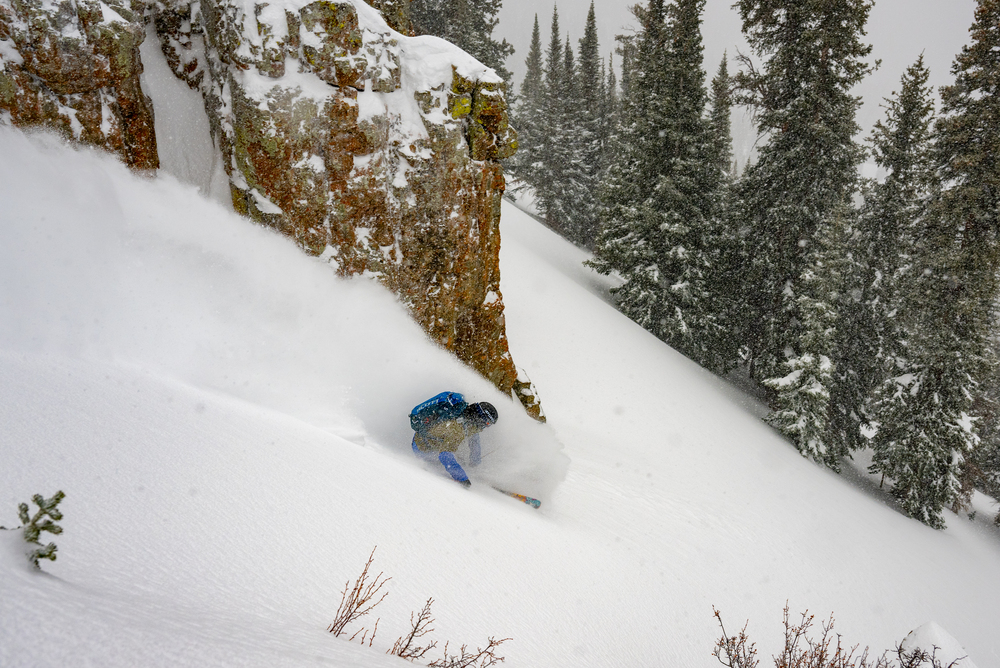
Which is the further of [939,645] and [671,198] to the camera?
[671,198]

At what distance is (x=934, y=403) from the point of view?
14555mm

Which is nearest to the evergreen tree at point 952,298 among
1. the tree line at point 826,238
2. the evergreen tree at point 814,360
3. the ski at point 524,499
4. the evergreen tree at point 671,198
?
Result: the tree line at point 826,238

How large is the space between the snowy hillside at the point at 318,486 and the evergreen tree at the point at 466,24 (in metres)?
17.6

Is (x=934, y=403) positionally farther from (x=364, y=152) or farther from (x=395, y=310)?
(x=364, y=152)

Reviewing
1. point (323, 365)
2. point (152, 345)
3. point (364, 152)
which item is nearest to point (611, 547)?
point (323, 365)

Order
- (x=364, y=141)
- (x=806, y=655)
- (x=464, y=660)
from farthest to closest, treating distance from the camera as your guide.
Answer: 1. (x=364, y=141)
2. (x=806, y=655)
3. (x=464, y=660)

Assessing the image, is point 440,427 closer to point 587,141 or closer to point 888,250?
point 888,250

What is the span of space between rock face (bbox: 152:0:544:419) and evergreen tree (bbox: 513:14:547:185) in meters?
18.1

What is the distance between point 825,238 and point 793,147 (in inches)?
114

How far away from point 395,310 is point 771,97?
45.4ft

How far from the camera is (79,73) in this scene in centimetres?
672

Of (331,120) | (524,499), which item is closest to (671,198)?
(331,120)

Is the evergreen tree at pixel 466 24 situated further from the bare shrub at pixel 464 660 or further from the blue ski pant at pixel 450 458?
the bare shrub at pixel 464 660

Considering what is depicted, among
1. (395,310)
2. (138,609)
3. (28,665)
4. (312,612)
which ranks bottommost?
(312,612)
